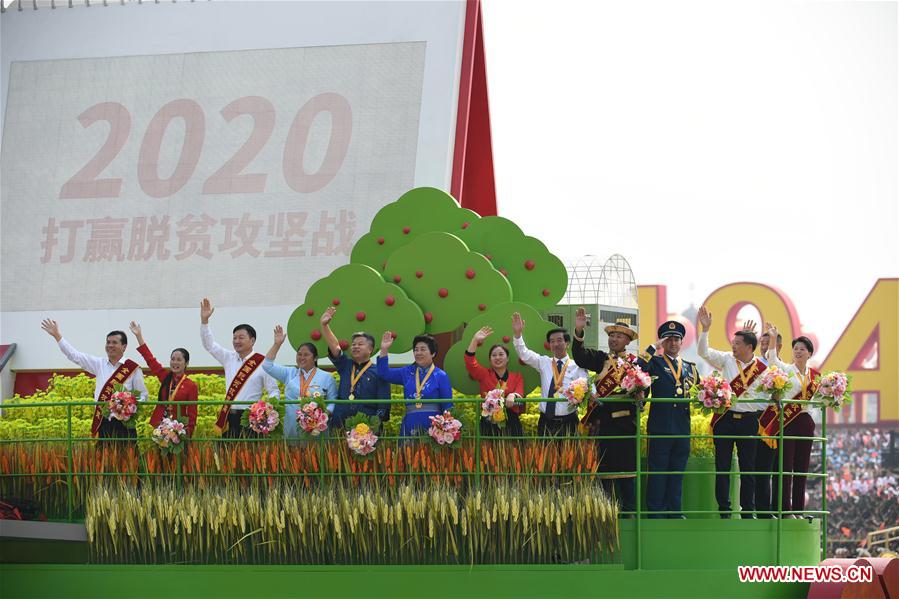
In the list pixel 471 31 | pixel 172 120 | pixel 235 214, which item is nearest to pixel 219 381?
pixel 235 214

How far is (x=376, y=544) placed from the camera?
9.00 meters

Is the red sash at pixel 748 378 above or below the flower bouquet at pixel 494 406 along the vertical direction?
above

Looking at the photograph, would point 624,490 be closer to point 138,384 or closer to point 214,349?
point 214,349

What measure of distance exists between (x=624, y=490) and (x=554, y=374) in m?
1.22

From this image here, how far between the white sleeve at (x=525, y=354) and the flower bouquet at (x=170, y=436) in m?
2.86

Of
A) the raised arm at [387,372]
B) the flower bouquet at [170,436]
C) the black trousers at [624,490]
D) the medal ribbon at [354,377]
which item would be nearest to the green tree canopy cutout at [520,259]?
the raised arm at [387,372]

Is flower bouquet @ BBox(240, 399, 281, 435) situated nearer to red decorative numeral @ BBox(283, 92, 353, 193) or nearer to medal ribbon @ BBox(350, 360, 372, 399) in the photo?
medal ribbon @ BBox(350, 360, 372, 399)

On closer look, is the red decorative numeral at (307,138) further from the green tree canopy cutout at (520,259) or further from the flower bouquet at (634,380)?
the flower bouquet at (634,380)

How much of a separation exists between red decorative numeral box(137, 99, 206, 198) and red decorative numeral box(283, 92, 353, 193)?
125 cm

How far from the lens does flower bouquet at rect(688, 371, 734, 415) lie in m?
9.16

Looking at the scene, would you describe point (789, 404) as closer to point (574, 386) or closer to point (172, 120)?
point (574, 386)

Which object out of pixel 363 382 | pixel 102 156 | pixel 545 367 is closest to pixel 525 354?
pixel 545 367

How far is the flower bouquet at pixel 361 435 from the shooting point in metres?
9.24

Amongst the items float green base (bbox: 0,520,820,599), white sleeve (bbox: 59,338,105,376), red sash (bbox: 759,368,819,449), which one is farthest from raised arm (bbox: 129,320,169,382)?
red sash (bbox: 759,368,819,449)
